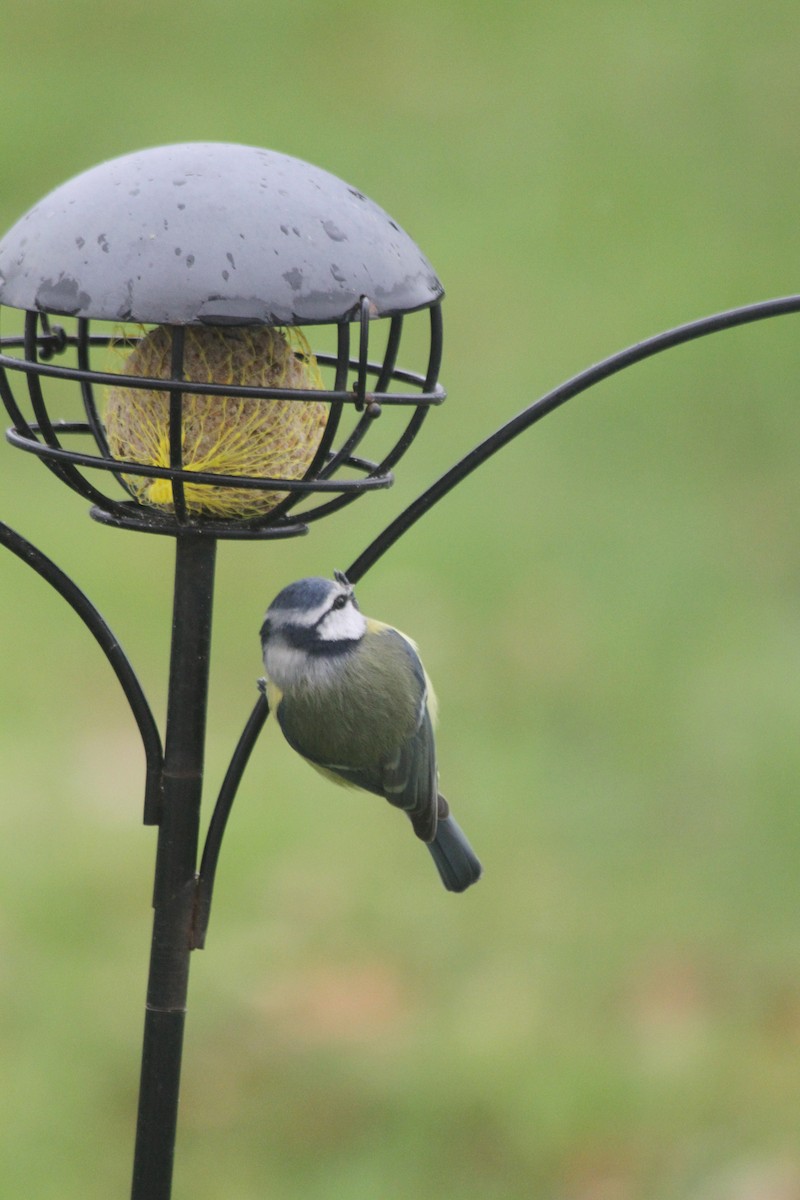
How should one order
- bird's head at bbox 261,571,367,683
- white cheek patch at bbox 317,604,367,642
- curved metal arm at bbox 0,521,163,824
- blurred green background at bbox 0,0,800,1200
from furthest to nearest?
blurred green background at bbox 0,0,800,1200 → white cheek patch at bbox 317,604,367,642 → bird's head at bbox 261,571,367,683 → curved metal arm at bbox 0,521,163,824

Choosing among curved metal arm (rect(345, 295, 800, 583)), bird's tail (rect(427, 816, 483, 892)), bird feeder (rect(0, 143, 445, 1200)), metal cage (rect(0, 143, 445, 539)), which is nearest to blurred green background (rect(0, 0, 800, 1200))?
bird's tail (rect(427, 816, 483, 892))

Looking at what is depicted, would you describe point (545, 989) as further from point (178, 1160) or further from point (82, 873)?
point (82, 873)

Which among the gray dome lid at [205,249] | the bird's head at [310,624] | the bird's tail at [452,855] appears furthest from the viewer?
the bird's tail at [452,855]

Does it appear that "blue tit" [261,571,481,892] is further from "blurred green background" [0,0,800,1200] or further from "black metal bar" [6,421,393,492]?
"blurred green background" [0,0,800,1200]

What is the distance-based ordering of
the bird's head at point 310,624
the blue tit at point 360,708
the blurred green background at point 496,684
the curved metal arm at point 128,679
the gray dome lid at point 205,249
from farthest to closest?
the blurred green background at point 496,684
the blue tit at point 360,708
the bird's head at point 310,624
the curved metal arm at point 128,679
the gray dome lid at point 205,249

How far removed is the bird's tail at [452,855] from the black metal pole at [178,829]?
0.70 meters

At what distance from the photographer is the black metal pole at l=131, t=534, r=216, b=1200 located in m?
1.91

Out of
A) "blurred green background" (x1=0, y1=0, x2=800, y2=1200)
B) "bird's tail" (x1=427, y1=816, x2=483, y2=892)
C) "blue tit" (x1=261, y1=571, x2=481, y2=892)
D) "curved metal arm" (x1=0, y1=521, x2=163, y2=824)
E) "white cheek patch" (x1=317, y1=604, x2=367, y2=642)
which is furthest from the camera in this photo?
"blurred green background" (x1=0, y1=0, x2=800, y2=1200)

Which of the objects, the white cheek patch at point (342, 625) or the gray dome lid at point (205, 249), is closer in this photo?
the gray dome lid at point (205, 249)

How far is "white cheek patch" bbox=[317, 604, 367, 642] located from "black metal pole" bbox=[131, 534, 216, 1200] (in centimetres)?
28

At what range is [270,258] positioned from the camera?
66.2 inches

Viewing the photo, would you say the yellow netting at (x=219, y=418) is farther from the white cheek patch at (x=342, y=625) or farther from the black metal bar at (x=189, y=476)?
the white cheek patch at (x=342, y=625)

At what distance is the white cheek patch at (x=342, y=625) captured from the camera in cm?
220

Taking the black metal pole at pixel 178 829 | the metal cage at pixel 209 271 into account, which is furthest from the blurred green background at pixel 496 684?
the metal cage at pixel 209 271
